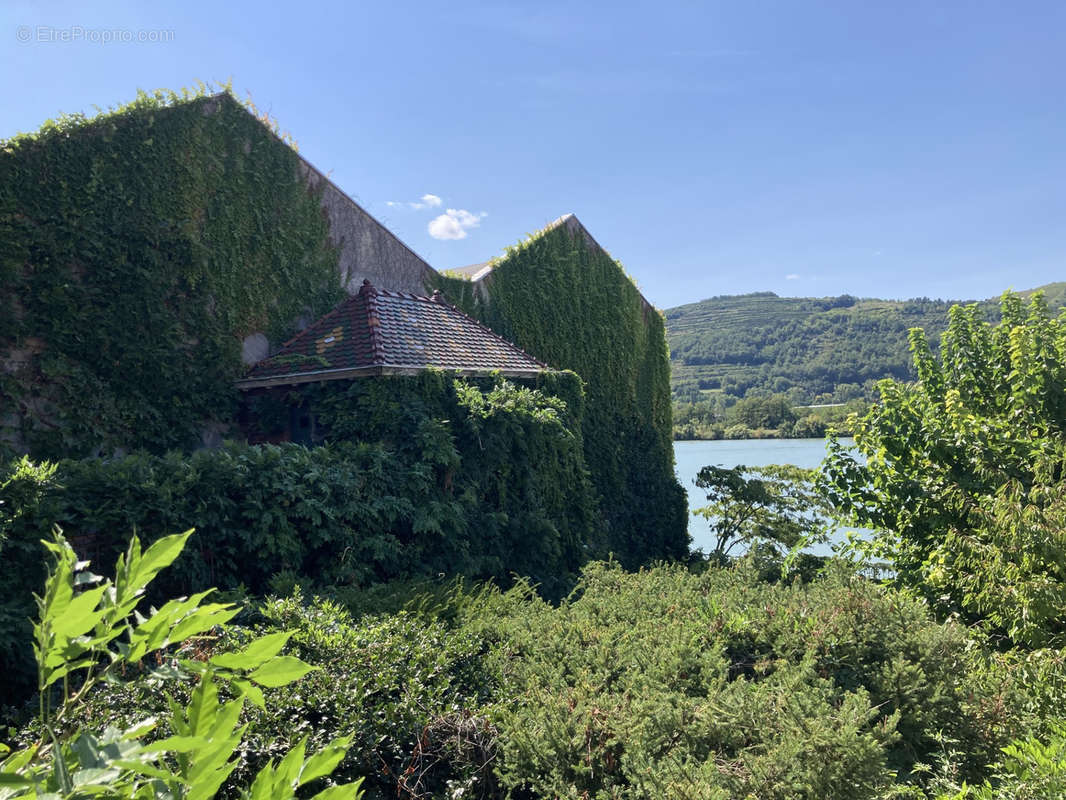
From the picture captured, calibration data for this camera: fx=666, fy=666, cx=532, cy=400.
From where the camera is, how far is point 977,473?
27.1 ft

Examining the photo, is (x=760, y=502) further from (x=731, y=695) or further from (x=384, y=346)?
(x=731, y=695)

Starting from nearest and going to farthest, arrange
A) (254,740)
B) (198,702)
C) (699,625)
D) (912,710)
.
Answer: (198,702), (254,740), (912,710), (699,625)

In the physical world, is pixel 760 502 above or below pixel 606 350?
below

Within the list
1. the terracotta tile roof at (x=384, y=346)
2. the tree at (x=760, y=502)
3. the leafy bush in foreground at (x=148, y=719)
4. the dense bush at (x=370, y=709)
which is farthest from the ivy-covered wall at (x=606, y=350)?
the leafy bush in foreground at (x=148, y=719)

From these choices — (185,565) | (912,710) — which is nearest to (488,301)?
(185,565)

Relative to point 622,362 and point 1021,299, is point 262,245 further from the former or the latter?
point 1021,299

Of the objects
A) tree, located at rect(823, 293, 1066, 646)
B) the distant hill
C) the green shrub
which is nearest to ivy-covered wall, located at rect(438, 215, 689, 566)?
tree, located at rect(823, 293, 1066, 646)

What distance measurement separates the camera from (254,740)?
395 centimetres

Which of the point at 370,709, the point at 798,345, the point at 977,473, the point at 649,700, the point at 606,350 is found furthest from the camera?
the point at 798,345

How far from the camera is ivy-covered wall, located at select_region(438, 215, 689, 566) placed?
55.3ft

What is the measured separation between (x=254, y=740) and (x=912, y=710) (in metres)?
4.36

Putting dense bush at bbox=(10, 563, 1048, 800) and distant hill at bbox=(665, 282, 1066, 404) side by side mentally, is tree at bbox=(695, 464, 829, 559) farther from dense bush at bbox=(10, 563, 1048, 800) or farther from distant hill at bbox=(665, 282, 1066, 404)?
distant hill at bbox=(665, 282, 1066, 404)

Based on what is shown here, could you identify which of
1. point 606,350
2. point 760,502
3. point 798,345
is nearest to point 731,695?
point 606,350

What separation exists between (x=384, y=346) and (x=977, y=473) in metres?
8.55
